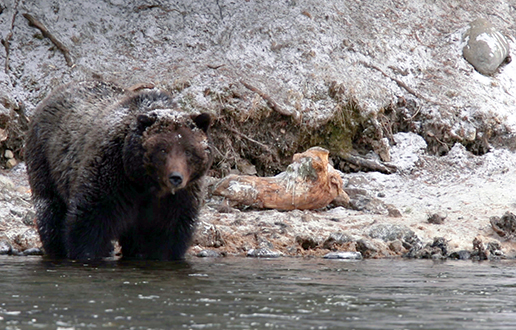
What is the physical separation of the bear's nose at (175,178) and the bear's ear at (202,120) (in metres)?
0.68

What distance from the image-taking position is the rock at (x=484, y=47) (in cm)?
1614

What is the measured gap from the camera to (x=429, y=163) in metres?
13.9

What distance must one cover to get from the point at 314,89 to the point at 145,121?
23.3 feet

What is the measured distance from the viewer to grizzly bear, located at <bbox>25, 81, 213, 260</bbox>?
7.34m

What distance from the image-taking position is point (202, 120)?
7.49 meters

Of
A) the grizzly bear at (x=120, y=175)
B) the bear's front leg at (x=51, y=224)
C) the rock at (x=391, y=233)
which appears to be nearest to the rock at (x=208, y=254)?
the grizzly bear at (x=120, y=175)

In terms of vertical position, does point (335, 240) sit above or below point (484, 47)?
below

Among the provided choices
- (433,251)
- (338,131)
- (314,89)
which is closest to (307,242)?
(433,251)

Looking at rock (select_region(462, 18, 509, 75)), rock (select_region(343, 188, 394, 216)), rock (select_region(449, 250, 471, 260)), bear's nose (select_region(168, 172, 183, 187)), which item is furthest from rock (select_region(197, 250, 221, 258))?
rock (select_region(462, 18, 509, 75))

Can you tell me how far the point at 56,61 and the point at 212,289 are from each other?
9.20 meters

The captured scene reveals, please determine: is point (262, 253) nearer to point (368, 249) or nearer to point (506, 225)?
point (368, 249)

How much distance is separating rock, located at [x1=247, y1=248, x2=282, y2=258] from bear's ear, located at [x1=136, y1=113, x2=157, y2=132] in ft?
7.88

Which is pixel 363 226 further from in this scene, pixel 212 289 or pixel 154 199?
pixel 212 289

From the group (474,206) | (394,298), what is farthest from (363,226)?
(394,298)
